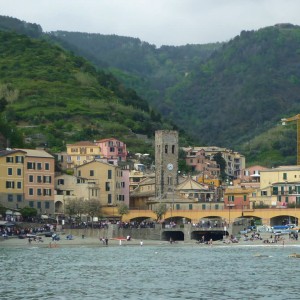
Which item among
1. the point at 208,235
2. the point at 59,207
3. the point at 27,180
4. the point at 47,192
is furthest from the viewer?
the point at 59,207

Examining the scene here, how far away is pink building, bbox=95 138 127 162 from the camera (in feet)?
597

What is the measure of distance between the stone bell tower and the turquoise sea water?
3614cm

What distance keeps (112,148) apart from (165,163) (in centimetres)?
2269

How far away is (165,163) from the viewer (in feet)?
531

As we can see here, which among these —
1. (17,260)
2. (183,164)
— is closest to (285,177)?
(183,164)

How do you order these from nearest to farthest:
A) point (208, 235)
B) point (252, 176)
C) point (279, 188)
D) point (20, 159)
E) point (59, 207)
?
1. point (208, 235)
2. point (20, 159)
3. point (59, 207)
4. point (279, 188)
5. point (252, 176)

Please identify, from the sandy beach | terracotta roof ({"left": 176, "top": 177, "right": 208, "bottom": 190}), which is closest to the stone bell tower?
terracotta roof ({"left": 176, "top": 177, "right": 208, "bottom": 190})

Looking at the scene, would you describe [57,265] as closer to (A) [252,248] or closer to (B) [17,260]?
(B) [17,260]

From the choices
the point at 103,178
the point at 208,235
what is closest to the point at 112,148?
the point at 103,178

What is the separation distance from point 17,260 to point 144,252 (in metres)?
18.3

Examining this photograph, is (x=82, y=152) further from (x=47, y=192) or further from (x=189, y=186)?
(x=47, y=192)

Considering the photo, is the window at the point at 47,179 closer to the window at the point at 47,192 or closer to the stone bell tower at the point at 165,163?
the window at the point at 47,192

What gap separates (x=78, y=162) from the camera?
177375 millimetres

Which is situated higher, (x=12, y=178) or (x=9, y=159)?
(x=9, y=159)
